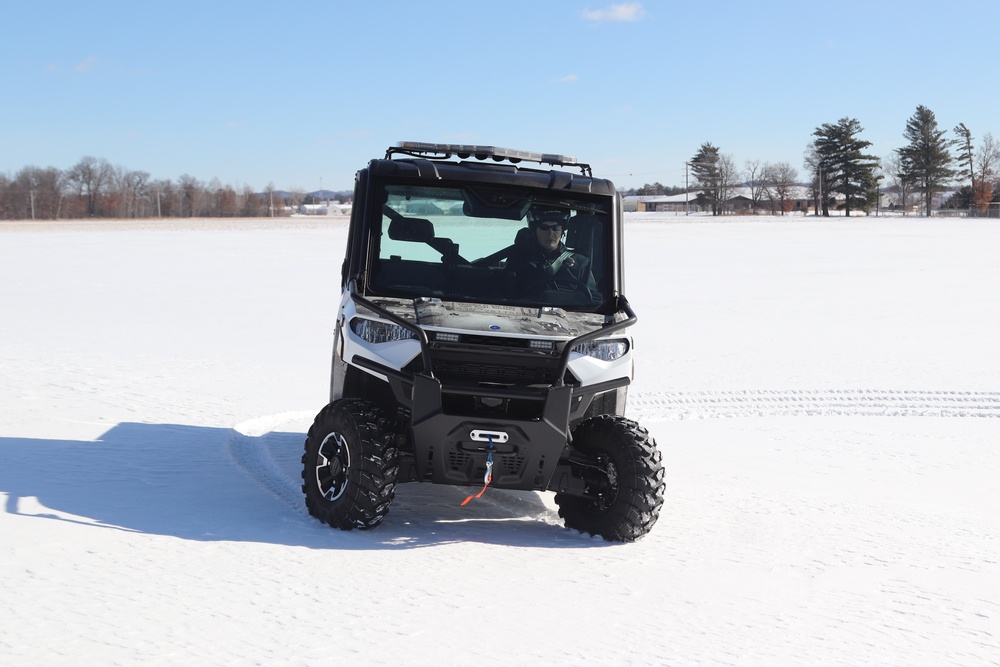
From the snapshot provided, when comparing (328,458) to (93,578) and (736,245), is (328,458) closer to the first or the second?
(93,578)

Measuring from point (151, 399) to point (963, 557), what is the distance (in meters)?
7.58

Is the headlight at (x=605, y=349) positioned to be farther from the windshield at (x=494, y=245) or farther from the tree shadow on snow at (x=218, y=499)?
the tree shadow on snow at (x=218, y=499)

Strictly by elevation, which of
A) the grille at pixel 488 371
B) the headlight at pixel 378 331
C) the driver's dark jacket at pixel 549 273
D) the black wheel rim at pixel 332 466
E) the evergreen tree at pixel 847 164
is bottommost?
the black wheel rim at pixel 332 466

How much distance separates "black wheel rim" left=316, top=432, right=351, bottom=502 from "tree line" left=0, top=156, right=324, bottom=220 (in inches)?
4218

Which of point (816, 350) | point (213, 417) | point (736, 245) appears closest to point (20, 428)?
point (213, 417)

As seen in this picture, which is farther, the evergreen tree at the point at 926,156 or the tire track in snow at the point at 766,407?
the evergreen tree at the point at 926,156

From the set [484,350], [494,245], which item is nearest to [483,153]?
[494,245]

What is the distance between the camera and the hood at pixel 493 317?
5.57m

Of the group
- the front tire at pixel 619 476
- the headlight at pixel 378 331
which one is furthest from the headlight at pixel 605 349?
the headlight at pixel 378 331

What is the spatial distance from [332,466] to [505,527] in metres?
1.18

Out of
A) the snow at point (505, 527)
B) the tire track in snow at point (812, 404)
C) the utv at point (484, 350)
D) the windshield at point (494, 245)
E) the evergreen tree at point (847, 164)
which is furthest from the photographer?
the evergreen tree at point (847, 164)

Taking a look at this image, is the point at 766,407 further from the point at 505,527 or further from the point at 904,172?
the point at 904,172

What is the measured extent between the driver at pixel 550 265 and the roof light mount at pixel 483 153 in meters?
0.77

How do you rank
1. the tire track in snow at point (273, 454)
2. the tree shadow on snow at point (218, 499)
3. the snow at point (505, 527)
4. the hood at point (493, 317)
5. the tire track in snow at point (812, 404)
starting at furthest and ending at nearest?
the tire track in snow at point (812, 404)
the tire track in snow at point (273, 454)
the tree shadow on snow at point (218, 499)
the hood at point (493, 317)
the snow at point (505, 527)
